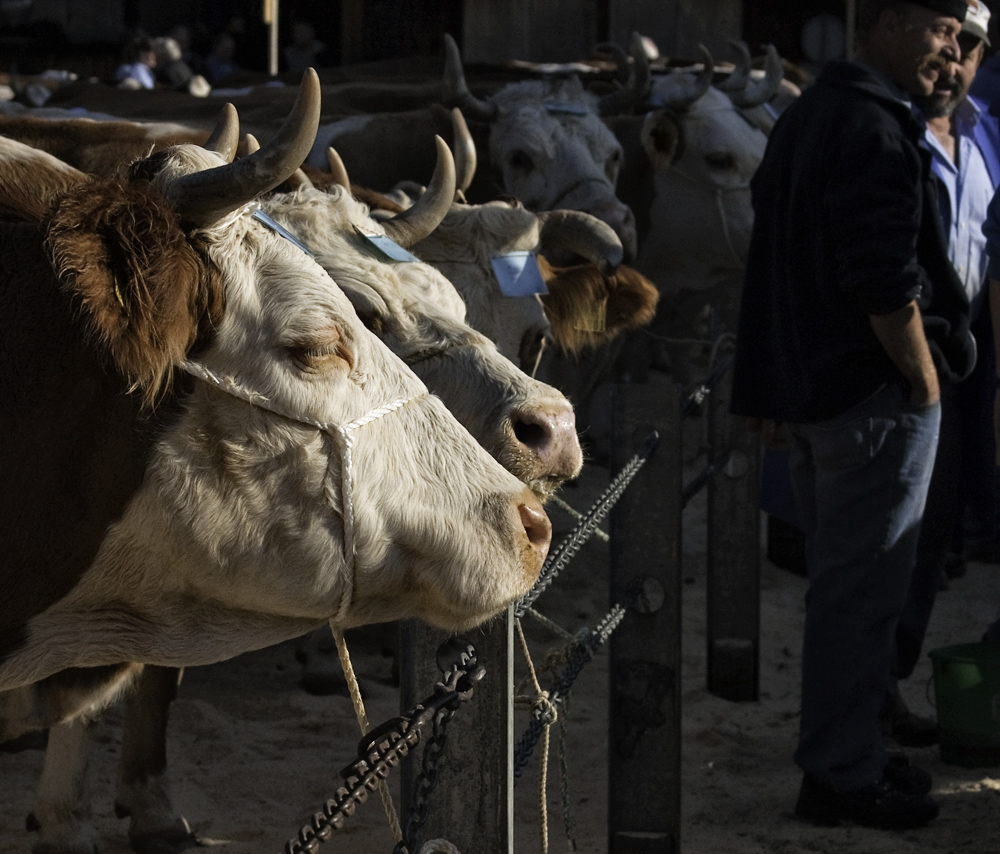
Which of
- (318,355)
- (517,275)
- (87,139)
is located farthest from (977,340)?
(87,139)

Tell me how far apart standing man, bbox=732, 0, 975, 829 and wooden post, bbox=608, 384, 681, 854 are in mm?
546

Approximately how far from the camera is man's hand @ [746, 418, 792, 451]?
146 inches

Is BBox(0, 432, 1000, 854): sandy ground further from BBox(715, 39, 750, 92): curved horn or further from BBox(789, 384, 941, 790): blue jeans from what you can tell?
BBox(715, 39, 750, 92): curved horn

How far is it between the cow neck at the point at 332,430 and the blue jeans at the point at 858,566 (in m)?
1.96

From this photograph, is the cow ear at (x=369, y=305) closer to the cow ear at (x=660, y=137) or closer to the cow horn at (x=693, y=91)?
the cow ear at (x=660, y=137)

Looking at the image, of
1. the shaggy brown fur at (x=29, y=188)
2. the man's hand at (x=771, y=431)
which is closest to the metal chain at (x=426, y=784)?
the shaggy brown fur at (x=29, y=188)

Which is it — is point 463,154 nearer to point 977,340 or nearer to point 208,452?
point 977,340

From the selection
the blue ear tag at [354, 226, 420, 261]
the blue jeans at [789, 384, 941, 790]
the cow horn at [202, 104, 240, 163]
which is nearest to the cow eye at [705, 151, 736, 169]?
the blue jeans at [789, 384, 941, 790]

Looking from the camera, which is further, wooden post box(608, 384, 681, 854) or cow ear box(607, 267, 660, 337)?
cow ear box(607, 267, 660, 337)

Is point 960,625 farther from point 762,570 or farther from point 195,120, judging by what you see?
point 195,120

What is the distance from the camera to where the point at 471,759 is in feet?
5.99

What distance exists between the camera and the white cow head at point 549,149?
682 centimetres

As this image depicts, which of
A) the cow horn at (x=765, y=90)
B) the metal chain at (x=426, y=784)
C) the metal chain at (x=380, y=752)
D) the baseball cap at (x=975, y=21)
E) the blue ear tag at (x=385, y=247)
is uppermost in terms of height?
the baseball cap at (x=975, y=21)

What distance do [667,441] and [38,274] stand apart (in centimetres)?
172
